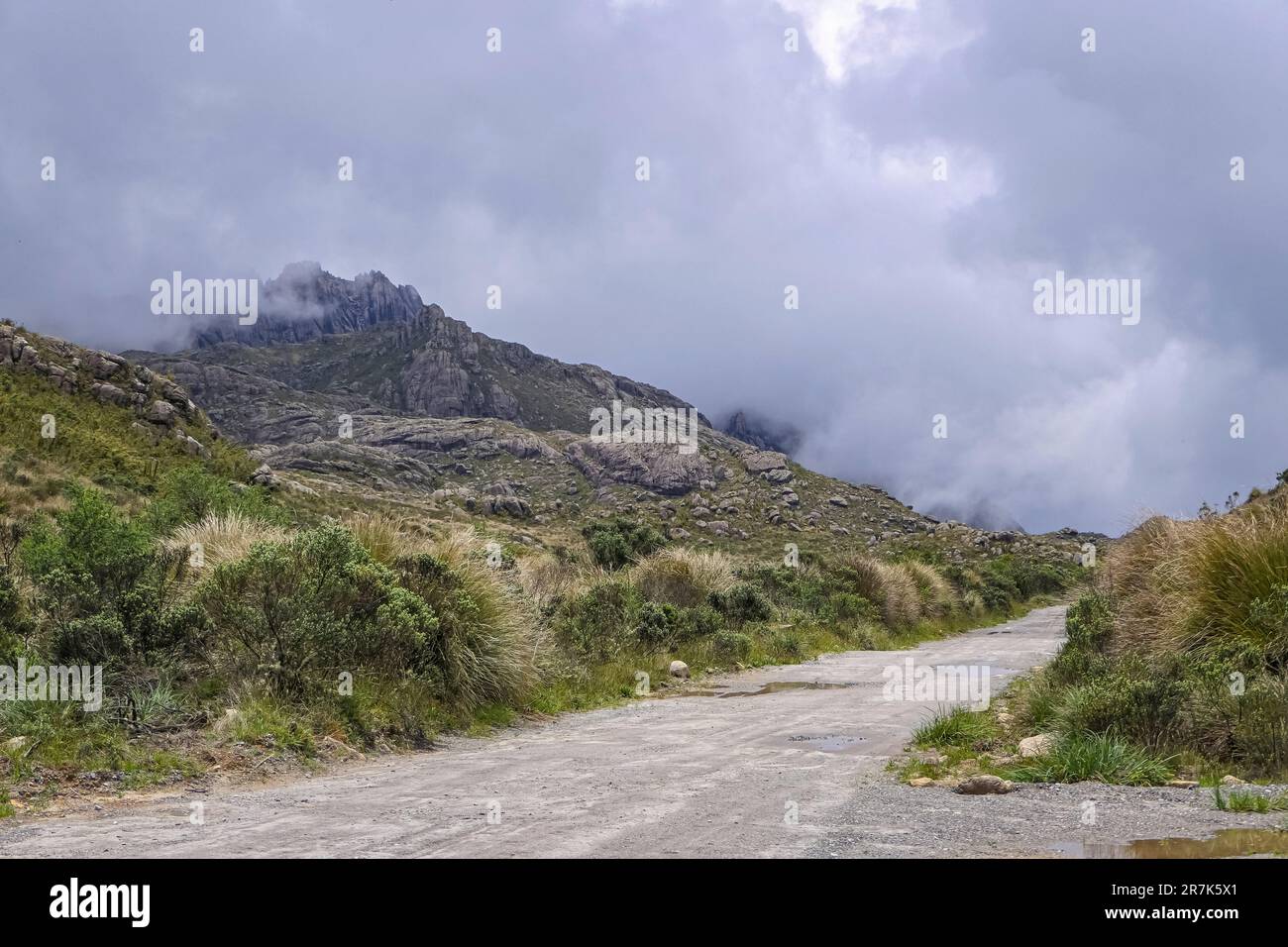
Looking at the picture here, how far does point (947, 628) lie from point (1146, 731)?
29179 mm

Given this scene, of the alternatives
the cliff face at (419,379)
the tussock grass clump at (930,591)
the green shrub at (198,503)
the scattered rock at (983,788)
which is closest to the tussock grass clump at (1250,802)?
the scattered rock at (983,788)

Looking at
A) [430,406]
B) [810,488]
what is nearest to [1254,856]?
[810,488]

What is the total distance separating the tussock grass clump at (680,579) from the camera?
81.4 feet

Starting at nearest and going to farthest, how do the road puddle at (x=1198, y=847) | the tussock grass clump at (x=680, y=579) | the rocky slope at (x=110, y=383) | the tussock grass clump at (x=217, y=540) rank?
the road puddle at (x=1198, y=847), the tussock grass clump at (x=217, y=540), the tussock grass clump at (x=680, y=579), the rocky slope at (x=110, y=383)

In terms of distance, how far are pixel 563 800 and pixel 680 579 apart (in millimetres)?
18576

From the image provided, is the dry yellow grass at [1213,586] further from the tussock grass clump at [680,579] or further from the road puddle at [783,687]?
the tussock grass clump at [680,579]

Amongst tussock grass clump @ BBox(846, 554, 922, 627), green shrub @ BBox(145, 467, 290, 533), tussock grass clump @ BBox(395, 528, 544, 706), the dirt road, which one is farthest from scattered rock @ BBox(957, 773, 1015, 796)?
tussock grass clump @ BBox(846, 554, 922, 627)

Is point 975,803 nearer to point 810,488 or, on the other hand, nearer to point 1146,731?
point 1146,731

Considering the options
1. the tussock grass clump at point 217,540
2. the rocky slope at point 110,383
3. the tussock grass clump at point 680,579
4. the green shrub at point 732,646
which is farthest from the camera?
the rocky slope at point 110,383

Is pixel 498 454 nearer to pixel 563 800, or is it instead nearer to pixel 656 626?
pixel 656 626

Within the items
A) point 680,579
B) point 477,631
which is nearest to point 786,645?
point 680,579

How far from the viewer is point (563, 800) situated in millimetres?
6734

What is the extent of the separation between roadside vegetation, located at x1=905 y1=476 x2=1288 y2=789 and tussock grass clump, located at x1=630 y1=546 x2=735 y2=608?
44.8 feet

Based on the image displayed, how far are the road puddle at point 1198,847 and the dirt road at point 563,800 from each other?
1.50m
